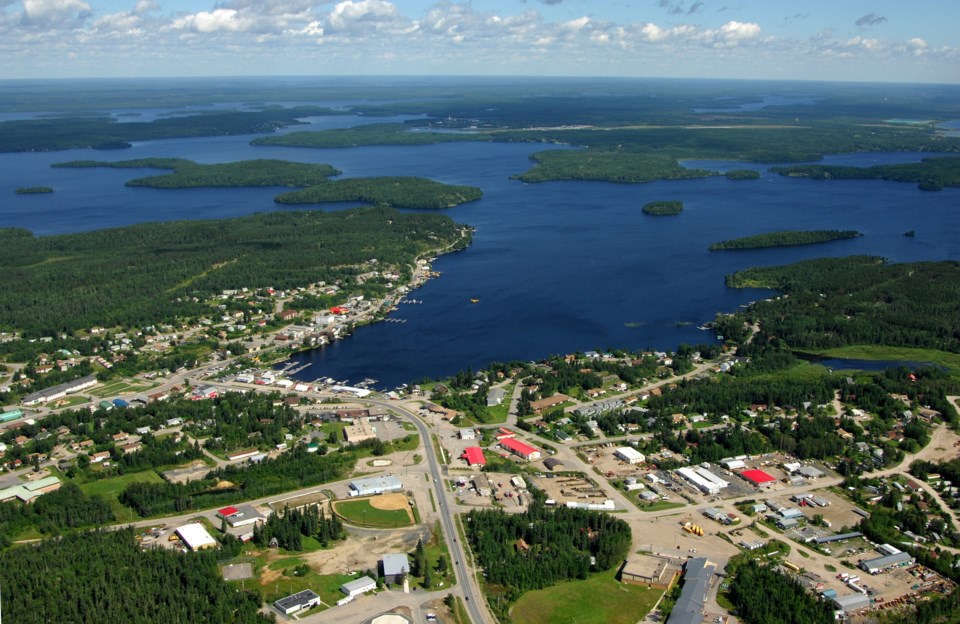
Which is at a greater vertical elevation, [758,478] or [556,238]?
[556,238]

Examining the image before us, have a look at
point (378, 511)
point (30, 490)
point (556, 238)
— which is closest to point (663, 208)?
point (556, 238)

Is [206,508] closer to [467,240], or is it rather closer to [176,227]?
[467,240]

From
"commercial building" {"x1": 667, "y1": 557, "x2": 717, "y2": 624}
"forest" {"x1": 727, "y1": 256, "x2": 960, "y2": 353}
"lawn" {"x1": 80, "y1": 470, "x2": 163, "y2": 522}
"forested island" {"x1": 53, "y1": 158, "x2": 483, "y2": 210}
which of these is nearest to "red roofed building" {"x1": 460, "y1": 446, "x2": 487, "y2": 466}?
"commercial building" {"x1": 667, "y1": 557, "x2": 717, "y2": 624}

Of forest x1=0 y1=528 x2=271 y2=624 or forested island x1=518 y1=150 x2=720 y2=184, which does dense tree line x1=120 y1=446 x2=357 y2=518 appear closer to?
forest x1=0 y1=528 x2=271 y2=624

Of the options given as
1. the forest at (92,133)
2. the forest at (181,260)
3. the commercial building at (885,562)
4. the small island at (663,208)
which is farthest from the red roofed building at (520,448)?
the forest at (92,133)

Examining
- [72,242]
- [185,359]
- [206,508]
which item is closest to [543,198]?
[72,242]

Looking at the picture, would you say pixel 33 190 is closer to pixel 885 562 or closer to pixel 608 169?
pixel 608 169

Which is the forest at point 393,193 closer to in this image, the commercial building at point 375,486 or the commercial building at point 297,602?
the commercial building at point 375,486
